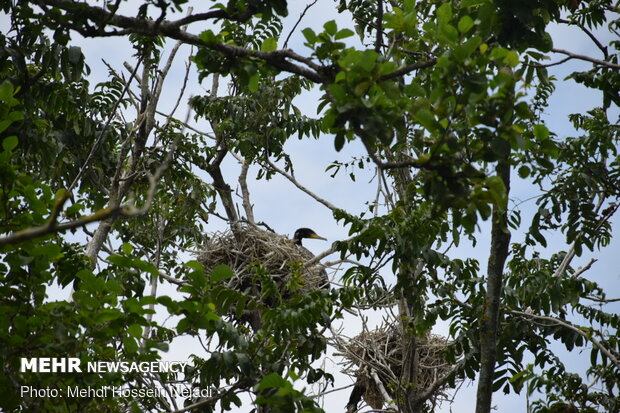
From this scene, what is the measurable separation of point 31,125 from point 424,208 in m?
2.70

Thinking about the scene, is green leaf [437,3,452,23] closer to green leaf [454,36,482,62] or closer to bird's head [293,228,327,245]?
green leaf [454,36,482,62]

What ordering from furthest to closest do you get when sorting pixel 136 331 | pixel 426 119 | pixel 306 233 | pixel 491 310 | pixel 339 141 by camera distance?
pixel 306 233 → pixel 491 310 → pixel 136 331 → pixel 339 141 → pixel 426 119

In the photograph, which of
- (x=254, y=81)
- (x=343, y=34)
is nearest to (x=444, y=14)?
(x=343, y=34)

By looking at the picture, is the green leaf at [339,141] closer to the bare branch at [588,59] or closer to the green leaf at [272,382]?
the green leaf at [272,382]

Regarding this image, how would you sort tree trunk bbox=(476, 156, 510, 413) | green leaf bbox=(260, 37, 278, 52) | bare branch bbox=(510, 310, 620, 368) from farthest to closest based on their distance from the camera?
1. bare branch bbox=(510, 310, 620, 368)
2. tree trunk bbox=(476, 156, 510, 413)
3. green leaf bbox=(260, 37, 278, 52)

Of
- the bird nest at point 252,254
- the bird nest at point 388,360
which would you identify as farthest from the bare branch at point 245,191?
the bird nest at point 388,360

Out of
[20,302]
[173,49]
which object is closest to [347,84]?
[20,302]

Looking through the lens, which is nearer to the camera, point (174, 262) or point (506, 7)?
point (506, 7)

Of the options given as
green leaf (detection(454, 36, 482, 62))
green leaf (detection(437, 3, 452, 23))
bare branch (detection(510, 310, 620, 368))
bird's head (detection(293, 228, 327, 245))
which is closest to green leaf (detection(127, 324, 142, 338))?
green leaf (detection(454, 36, 482, 62))

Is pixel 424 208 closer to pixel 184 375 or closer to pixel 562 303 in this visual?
pixel 562 303

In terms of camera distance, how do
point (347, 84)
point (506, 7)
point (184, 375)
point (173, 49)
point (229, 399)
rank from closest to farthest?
point (347, 84), point (506, 7), point (229, 399), point (184, 375), point (173, 49)

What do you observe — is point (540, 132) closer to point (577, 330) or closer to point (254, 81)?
point (254, 81)

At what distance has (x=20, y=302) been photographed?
3.68 metres

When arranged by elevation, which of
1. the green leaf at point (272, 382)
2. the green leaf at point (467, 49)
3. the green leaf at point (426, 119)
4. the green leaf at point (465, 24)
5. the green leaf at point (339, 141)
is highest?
the green leaf at point (465, 24)
